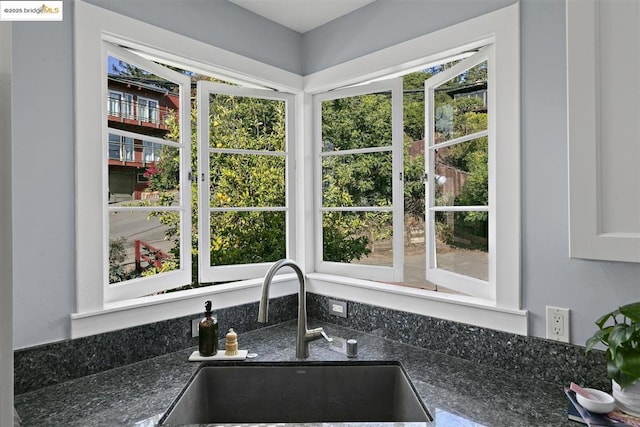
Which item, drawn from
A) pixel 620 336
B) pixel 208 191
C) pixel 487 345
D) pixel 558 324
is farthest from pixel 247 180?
pixel 620 336

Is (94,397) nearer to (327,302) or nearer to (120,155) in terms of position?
(120,155)

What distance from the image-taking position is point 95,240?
146cm

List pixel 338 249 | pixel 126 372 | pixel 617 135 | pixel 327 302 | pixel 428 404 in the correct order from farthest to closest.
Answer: pixel 338 249
pixel 327 302
pixel 126 372
pixel 428 404
pixel 617 135

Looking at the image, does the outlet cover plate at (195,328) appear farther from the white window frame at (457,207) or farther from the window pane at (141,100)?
the white window frame at (457,207)

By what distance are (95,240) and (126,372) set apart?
1.71 feet

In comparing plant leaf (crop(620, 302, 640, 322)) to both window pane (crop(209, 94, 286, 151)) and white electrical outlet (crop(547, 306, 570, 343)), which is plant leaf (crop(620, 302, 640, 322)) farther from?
window pane (crop(209, 94, 286, 151))

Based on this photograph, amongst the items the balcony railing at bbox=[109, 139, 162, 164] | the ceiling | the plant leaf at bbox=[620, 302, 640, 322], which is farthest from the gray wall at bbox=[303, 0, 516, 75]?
the plant leaf at bbox=[620, 302, 640, 322]

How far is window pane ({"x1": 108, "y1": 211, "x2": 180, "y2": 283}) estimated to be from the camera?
64.3 inches

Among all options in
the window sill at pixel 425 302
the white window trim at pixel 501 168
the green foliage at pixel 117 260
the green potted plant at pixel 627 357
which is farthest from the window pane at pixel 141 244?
the green potted plant at pixel 627 357

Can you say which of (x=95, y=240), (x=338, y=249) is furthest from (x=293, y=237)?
(x=95, y=240)

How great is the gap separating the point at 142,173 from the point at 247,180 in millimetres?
611

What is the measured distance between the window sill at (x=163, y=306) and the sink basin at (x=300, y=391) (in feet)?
1.00

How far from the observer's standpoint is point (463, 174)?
1.71 meters

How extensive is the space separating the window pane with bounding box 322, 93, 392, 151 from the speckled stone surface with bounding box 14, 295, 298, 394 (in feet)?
3.60
